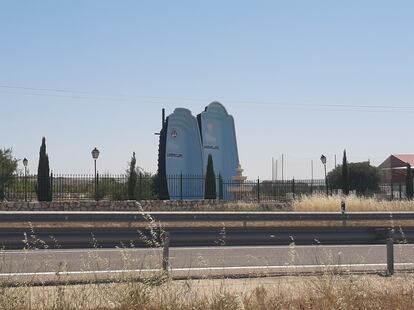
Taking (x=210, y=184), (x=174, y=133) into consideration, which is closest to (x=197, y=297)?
(x=210, y=184)

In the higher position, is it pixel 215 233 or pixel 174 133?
pixel 174 133

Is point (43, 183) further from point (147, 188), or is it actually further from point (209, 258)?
point (209, 258)

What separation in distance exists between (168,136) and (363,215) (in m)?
25.0

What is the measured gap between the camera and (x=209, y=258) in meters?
11.7

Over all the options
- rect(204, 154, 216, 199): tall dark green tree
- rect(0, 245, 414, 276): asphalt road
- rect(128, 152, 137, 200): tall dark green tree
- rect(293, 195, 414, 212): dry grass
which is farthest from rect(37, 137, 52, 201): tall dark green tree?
rect(0, 245, 414, 276): asphalt road

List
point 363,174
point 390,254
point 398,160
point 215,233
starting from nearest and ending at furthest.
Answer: point 390,254 < point 215,233 < point 363,174 < point 398,160

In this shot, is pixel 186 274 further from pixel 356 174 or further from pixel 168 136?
pixel 356 174

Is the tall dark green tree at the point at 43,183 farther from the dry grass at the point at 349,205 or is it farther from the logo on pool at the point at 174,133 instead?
the dry grass at the point at 349,205

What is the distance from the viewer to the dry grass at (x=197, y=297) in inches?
244

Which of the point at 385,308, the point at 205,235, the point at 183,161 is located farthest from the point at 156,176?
the point at 385,308

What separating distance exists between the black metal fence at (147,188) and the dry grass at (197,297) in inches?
1060

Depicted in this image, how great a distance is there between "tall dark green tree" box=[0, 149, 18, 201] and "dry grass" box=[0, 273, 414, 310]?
A: 1138 inches

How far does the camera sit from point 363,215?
45.7ft

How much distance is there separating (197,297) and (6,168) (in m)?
35.1
